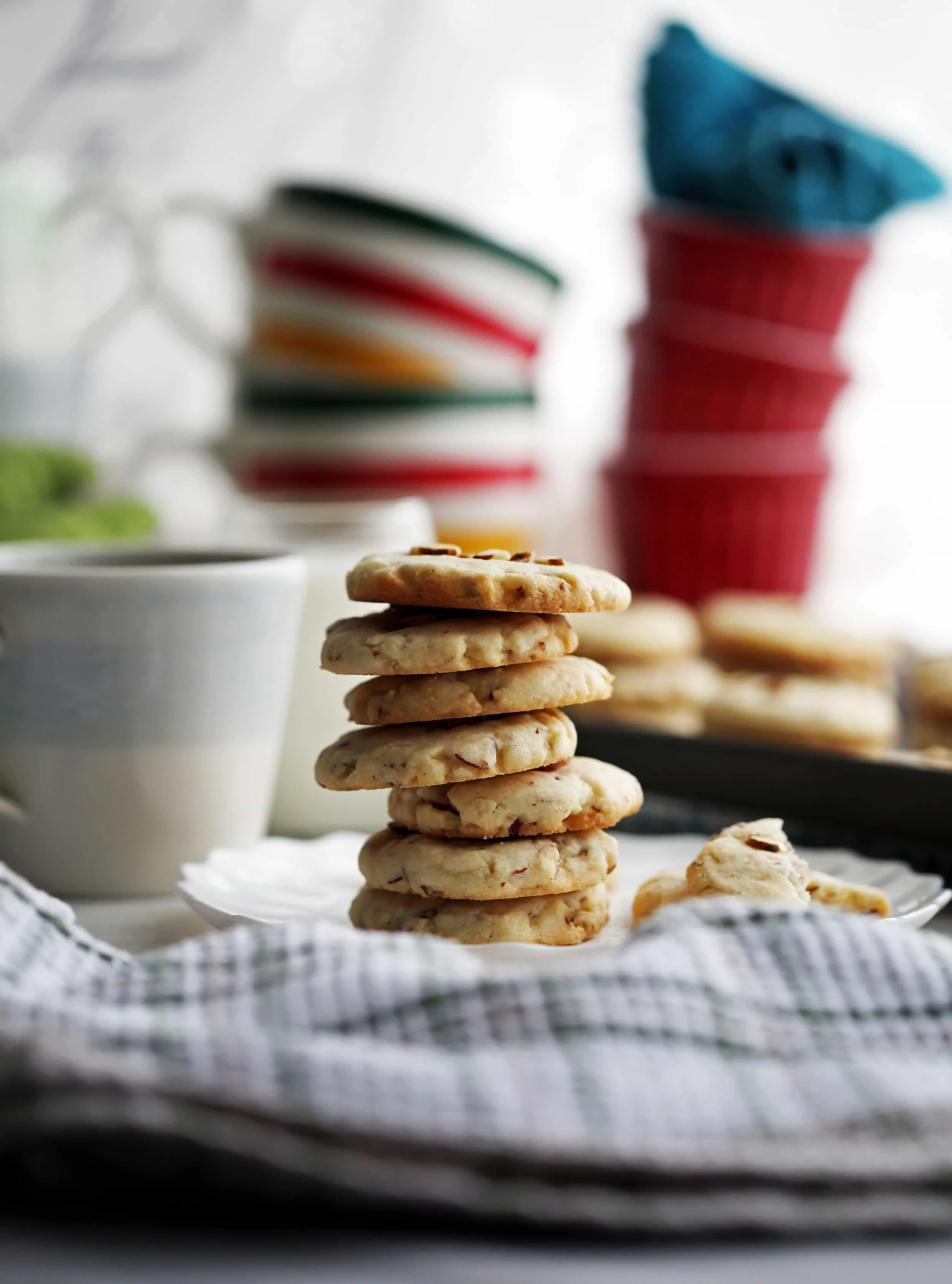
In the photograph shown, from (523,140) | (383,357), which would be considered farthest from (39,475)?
(523,140)

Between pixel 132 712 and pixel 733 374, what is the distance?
3.81 ft

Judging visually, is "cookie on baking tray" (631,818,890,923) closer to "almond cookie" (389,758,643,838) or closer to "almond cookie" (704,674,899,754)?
"almond cookie" (389,758,643,838)

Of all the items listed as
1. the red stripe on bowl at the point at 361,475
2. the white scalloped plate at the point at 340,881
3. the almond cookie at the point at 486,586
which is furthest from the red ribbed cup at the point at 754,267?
the almond cookie at the point at 486,586

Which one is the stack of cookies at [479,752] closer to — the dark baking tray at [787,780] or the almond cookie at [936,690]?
the dark baking tray at [787,780]

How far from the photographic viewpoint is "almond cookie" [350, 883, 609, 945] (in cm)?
59

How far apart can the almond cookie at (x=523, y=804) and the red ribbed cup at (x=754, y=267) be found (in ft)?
3.79

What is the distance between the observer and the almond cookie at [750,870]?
587 mm

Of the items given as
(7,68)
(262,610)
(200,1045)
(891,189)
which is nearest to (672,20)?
(891,189)

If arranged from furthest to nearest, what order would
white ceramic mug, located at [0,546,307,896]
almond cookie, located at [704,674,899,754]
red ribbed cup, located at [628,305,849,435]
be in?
1. red ribbed cup, located at [628,305,849,435]
2. almond cookie, located at [704,674,899,754]
3. white ceramic mug, located at [0,546,307,896]

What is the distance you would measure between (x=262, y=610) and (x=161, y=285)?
74cm

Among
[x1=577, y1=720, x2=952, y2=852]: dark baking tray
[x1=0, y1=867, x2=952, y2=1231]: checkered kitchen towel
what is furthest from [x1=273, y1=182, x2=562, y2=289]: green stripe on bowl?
[x1=0, y1=867, x2=952, y2=1231]: checkered kitchen towel

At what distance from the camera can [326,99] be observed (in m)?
2.09

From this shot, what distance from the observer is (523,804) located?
58cm

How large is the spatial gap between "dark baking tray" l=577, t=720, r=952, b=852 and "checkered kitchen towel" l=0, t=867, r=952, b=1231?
25 cm
